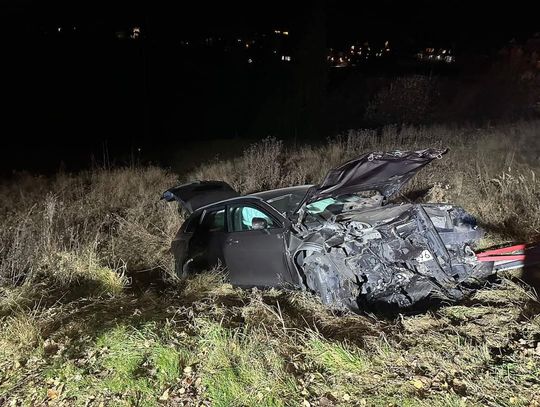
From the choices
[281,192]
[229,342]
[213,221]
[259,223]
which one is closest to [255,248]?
[259,223]

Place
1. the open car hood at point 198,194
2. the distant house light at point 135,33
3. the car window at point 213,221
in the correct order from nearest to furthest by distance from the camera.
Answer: the car window at point 213,221
the open car hood at point 198,194
the distant house light at point 135,33

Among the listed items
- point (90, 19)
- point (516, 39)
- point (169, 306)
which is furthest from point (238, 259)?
point (516, 39)

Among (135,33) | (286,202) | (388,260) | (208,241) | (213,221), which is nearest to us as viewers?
(388,260)

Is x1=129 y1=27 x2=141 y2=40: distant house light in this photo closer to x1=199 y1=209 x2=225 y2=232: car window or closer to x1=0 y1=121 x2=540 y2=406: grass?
x1=0 y1=121 x2=540 y2=406: grass

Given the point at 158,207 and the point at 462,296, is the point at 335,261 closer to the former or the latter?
the point at 462,296

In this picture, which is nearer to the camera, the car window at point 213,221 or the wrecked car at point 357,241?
the wrecked car at point 357,241

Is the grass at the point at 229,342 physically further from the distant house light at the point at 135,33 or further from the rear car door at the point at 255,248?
the distant house light at the point at 135,33

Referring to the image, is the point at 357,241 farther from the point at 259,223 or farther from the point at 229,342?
the point at 229,342

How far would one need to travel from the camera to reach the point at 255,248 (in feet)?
20.1

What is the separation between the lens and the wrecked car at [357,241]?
5.53 meters

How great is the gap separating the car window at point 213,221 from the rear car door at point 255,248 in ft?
1.35

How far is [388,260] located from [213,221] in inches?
101

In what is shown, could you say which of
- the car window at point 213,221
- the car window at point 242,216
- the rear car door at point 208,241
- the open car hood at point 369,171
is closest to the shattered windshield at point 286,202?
the car window at point 242,216

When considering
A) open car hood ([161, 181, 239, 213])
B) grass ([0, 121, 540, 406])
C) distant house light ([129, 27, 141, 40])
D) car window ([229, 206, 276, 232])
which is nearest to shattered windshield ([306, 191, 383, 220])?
car window ([229, 206, 276, 232])
